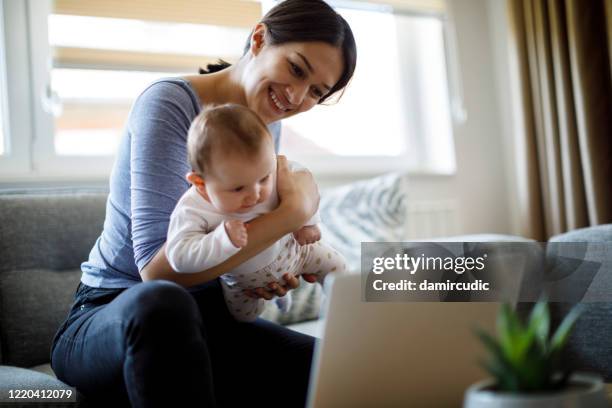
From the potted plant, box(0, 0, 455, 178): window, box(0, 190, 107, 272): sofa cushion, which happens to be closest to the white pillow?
box(0, 0, 455, 178): window

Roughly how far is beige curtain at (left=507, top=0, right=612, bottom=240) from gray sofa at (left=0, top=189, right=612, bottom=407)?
44.2 inches

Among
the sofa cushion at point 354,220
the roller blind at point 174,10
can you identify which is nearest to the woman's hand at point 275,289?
the sofa cushion at point 354,220

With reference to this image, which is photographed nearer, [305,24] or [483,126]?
[305,24]

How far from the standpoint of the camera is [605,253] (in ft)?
4.10

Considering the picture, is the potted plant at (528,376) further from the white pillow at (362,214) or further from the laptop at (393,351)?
the white pillow at (362,214)

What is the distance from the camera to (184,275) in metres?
1.05

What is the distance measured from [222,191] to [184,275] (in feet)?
0.52

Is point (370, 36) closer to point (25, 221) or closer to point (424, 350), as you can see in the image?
point (25, 221)

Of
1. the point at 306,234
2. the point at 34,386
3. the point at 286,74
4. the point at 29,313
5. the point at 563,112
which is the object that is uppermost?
the point at 563,112

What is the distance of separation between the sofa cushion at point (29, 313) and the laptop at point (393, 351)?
3.20 feet

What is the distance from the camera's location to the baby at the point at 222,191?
3.25 ft

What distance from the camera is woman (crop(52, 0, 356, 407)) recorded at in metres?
0.87

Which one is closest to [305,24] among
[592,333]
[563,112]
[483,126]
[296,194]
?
[296,194]

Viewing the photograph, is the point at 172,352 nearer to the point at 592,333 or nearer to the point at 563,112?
the point at 592,333
